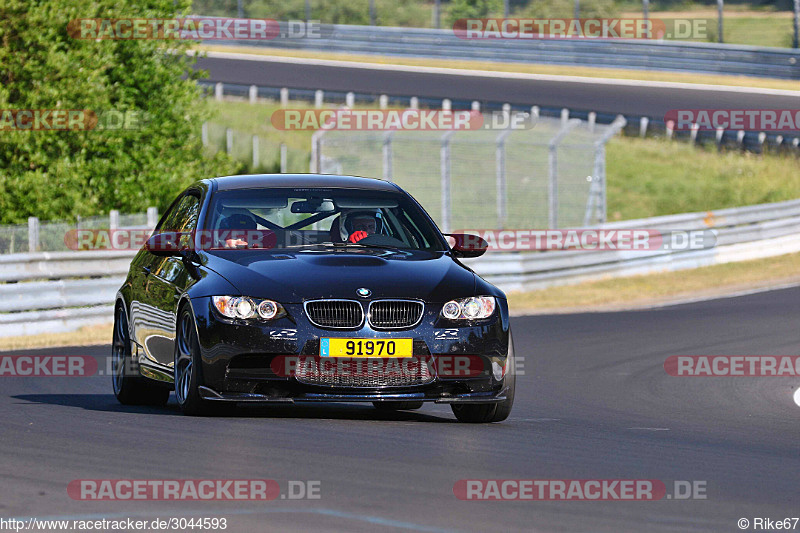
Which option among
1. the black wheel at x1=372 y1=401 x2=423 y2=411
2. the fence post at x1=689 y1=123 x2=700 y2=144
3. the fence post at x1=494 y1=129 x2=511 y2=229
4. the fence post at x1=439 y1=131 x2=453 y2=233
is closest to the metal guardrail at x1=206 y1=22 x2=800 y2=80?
the fence post at x1=689 y1=123 x2=700 y2=144

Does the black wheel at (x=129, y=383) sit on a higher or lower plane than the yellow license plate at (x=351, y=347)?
lower

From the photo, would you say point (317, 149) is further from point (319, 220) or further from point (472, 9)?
point (472, 9)

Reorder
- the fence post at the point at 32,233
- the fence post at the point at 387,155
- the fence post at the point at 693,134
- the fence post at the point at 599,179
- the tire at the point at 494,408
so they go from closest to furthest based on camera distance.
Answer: the tire at the point at 494,408
the fence post at the point at 32,233
the fence post at the point at 387,155
the fence post at the point at 599,179
the fence post at the point at 693,134

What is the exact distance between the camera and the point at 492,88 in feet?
148

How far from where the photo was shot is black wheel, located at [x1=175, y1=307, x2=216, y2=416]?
28.5 ft

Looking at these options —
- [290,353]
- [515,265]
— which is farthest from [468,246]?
[515,265]

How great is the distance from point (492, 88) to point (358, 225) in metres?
35.9

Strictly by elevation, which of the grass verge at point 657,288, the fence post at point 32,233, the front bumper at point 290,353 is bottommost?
the grass verge at point 657,288

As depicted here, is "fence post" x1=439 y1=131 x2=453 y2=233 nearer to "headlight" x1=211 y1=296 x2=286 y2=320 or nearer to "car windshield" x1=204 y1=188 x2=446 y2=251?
"car windshield" x1=204 y1=188 x2=446 y2=251


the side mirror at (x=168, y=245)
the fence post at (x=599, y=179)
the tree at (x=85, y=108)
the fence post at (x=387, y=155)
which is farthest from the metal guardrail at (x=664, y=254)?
the side mirror at (x=168, y=245)

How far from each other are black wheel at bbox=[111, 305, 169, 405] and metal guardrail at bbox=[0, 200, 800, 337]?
7.21 m

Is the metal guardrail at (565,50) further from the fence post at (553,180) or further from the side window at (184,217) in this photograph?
the side window at (184,217)

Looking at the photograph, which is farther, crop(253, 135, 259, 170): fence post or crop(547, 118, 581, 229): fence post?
crop(253, 135, 259, 170): fence post

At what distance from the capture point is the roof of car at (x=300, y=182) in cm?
985
